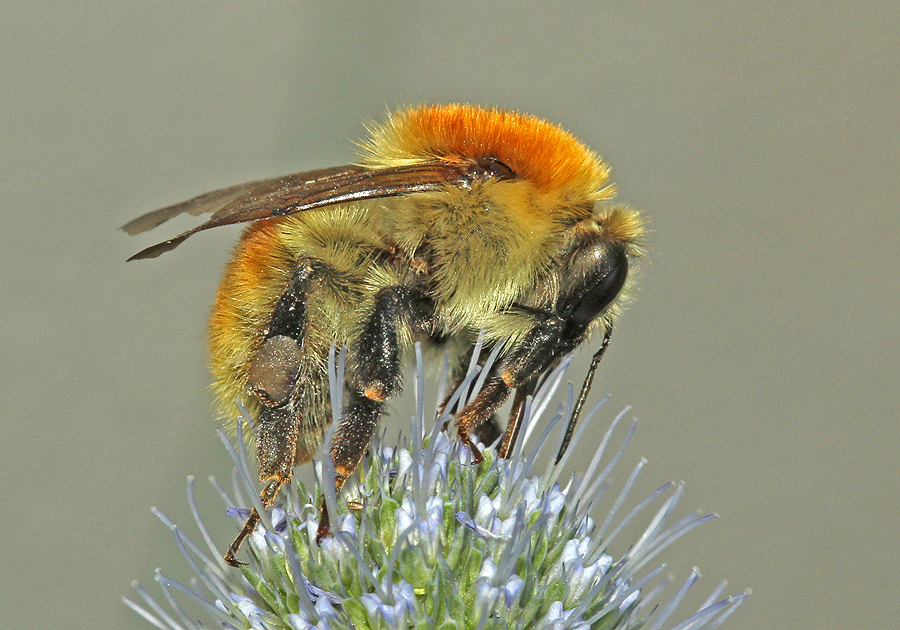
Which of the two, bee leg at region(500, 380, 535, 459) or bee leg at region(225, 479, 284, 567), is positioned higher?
bee leg at region(500, 380, 535, 459)

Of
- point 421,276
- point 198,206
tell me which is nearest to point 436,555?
point 421,276

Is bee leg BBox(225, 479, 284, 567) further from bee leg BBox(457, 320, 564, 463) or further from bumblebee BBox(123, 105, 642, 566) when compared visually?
bee leg BBox(457, 320, 564, 463)

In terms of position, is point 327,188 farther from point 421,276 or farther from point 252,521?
point 252,521

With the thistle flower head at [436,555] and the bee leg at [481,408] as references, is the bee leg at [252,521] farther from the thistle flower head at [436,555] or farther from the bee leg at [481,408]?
the bee leg at [481,408]

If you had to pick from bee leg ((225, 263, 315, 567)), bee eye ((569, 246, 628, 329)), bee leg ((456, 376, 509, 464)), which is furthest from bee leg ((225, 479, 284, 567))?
bee eye ((569, 246, 628, 329))

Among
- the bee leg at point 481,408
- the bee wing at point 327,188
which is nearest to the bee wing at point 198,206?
the bee wing at point 327,188

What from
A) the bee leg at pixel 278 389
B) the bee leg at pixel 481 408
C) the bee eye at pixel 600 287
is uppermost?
the bee eye at pixel 600 287

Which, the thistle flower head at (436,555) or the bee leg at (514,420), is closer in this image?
the thistle flower head at (436,555)

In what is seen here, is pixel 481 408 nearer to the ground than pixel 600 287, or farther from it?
nearer to the ground
